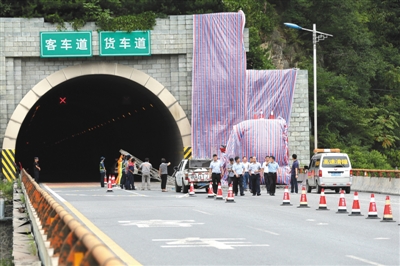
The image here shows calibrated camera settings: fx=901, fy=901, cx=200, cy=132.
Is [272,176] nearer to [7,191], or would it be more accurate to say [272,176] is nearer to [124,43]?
[7,191]

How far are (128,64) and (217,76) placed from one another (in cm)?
495

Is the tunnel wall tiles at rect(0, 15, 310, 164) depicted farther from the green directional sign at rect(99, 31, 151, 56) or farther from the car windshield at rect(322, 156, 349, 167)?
the car windshield at rect(322, 156, 349, 167)

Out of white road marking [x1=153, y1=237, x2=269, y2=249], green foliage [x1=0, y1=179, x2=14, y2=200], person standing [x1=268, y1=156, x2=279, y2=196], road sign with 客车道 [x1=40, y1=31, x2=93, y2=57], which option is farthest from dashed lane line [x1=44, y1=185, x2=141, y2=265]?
road sign with 客车道 [x1=40, y1=31, x2=93, y2=57]

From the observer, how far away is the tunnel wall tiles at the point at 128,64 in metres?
48.2

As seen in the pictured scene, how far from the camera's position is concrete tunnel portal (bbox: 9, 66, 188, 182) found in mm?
55031

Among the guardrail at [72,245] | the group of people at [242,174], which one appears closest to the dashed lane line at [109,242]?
the guardrail at [72,245]

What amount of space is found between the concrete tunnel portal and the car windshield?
12873mm

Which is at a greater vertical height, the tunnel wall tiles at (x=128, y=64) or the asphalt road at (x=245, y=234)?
the tunnel wall tiles at (x=128, y=64)

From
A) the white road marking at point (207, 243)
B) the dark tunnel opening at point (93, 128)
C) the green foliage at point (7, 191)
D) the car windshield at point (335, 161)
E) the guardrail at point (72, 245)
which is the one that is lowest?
the white road marking at point (207, 243)

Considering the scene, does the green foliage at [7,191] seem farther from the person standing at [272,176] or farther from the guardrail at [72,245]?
the guardrail at [72,245]

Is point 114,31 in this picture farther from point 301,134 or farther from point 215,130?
point 301,134

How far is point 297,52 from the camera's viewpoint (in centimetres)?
6919

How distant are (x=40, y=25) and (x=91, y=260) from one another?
142ft

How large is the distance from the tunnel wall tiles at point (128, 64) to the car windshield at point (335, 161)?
12.4 m
